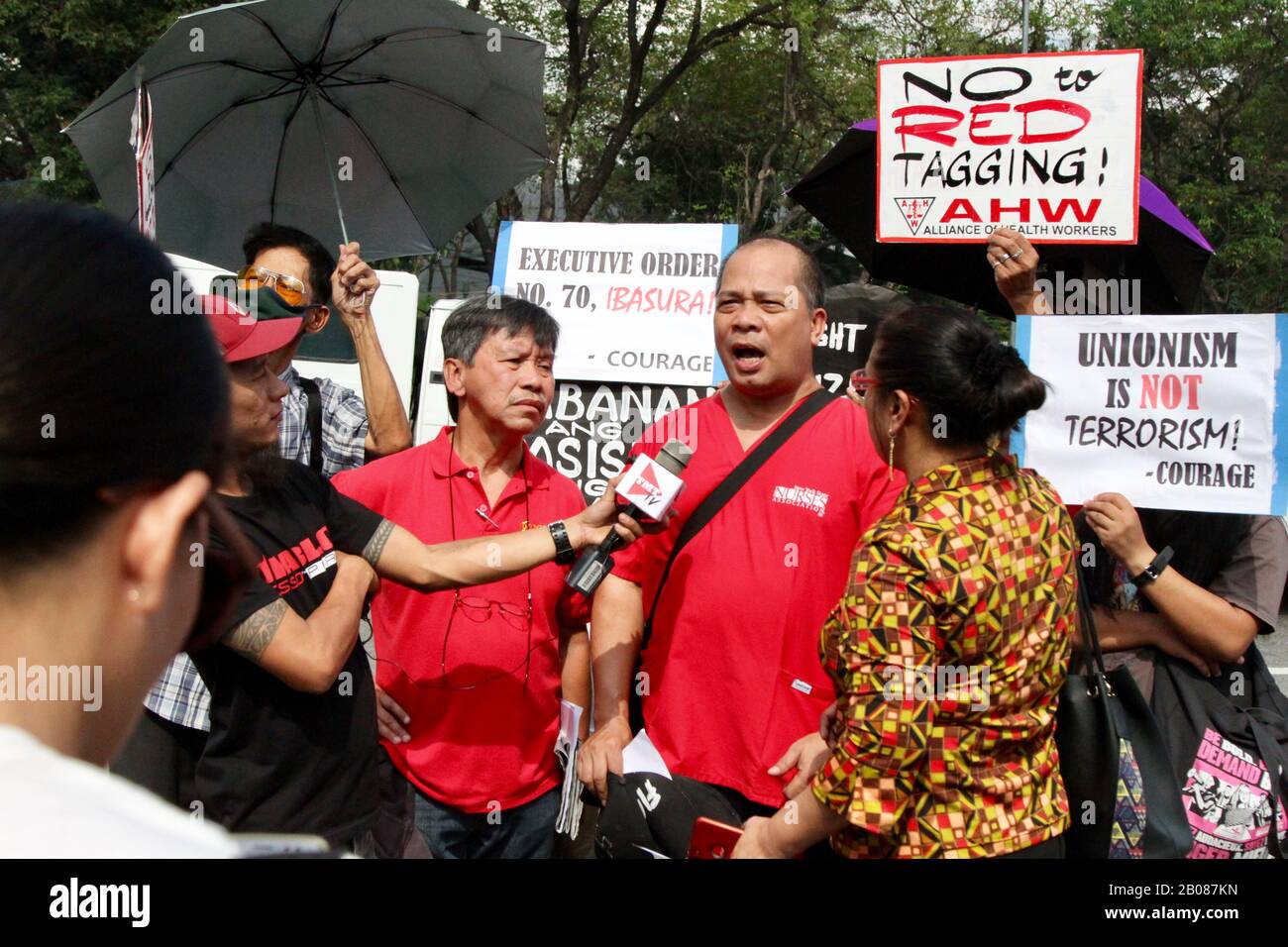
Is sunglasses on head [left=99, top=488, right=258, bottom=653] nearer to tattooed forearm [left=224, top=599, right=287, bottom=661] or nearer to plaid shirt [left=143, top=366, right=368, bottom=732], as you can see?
tattooed forearm [left=224, top=599, right=287, bottom=661]

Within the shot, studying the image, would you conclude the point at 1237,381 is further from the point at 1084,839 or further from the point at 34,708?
the point at 34,708

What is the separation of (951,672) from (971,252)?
120 inches

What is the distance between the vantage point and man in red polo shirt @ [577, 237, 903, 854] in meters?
2.94

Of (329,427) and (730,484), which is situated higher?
(329,427)

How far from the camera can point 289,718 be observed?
270cm

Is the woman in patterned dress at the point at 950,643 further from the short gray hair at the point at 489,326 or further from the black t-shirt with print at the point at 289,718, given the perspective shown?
the short gray hair at the point at 489,326

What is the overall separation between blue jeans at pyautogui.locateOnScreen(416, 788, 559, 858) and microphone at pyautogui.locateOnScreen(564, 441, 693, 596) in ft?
2.78

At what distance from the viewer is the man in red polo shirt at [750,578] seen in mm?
2938

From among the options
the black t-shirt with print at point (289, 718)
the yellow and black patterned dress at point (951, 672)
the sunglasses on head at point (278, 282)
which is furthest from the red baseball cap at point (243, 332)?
the yellow and black patterned dress at point (951, 672)

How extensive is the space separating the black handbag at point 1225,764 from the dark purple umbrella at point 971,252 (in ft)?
5.55

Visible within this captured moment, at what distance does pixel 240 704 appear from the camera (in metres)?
2.65

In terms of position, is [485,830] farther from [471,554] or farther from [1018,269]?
[1018,269]
